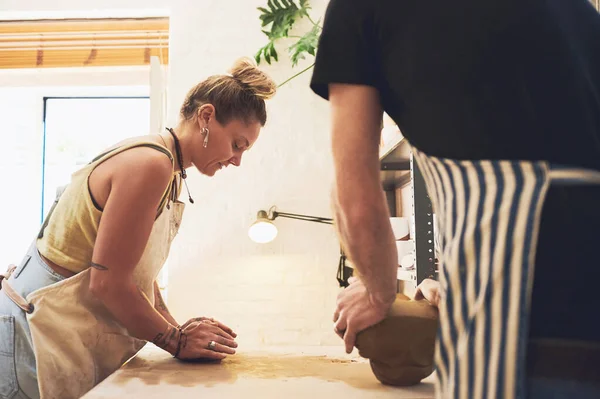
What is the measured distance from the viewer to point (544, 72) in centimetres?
57

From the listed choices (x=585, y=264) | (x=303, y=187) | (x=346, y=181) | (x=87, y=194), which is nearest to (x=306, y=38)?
(x=303, y=187)

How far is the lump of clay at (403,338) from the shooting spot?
2.86 ft

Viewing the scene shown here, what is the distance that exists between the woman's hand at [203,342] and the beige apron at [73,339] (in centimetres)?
13

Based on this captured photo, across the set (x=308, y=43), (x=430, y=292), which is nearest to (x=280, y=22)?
(x=308, y=43)

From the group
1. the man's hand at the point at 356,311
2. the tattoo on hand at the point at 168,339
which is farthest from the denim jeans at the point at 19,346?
the man's hand at the point at 356,311

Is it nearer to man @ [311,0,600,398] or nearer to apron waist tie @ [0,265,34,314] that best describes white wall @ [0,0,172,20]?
apron waist tie @ [0,265,34,314]

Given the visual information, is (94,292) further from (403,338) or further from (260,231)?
(260,231)

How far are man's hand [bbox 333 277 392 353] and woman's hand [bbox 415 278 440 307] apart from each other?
0.11 m

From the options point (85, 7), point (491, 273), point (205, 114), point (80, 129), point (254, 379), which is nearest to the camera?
point (491, 273)

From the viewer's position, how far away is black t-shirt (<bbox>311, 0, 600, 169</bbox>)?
0.56 metres

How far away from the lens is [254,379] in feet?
3.72

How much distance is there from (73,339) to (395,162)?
1.47 m

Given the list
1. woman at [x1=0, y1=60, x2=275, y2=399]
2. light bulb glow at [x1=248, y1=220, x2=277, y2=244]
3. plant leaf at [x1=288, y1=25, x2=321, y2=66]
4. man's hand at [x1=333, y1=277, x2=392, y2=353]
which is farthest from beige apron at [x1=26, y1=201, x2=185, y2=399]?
plant leaf at [x1=288, y1=25, x2=321, y2=66]

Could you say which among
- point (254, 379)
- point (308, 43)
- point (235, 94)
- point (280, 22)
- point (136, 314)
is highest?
point (280, 22)
